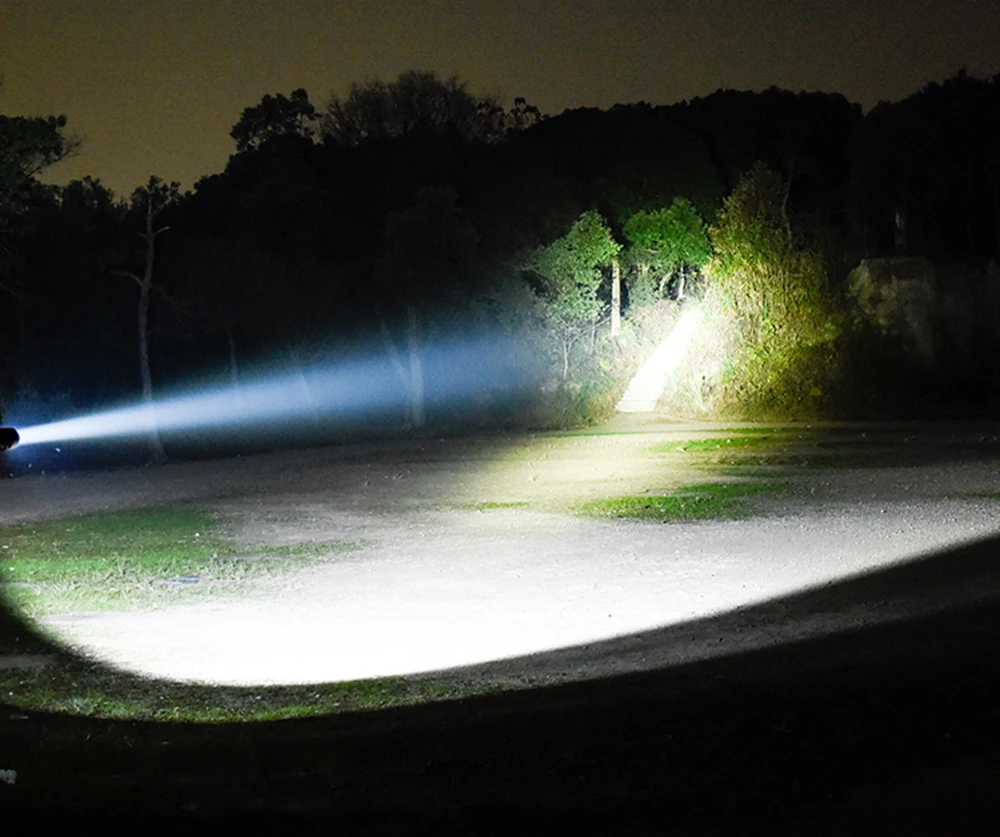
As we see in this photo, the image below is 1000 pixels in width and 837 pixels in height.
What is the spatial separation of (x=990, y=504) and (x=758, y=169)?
2380 cm

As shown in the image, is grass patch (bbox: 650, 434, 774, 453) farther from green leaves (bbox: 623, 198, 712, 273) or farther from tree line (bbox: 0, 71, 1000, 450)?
green leaves (bbox: 623, 198, 712, 273)

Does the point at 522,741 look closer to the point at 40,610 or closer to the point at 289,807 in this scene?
the point at 289,807

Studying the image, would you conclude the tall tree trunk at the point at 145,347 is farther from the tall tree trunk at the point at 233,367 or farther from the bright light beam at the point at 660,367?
the bright light beam at the point at 660,367

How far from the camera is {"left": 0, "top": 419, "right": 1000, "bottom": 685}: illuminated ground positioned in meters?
10.3

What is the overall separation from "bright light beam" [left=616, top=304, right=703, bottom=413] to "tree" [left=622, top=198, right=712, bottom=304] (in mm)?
1745

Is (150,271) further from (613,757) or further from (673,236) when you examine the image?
(613,757)

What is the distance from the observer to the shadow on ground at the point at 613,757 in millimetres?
5871

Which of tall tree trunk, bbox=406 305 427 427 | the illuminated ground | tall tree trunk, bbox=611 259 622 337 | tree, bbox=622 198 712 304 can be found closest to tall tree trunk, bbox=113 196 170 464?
the illuminated ground

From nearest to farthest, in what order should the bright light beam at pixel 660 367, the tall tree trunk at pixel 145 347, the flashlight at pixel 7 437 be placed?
the flashlight at pixel 7 437 → the tall tree trunk at pixel 145 347 → the bright light beam at pixel 660 367

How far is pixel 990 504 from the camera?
1762cm

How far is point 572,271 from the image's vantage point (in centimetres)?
4072

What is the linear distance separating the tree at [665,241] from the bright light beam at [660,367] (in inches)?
68.7

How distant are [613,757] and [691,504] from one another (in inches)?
498

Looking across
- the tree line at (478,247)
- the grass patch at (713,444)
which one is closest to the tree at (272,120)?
the tree line at (478,247)
